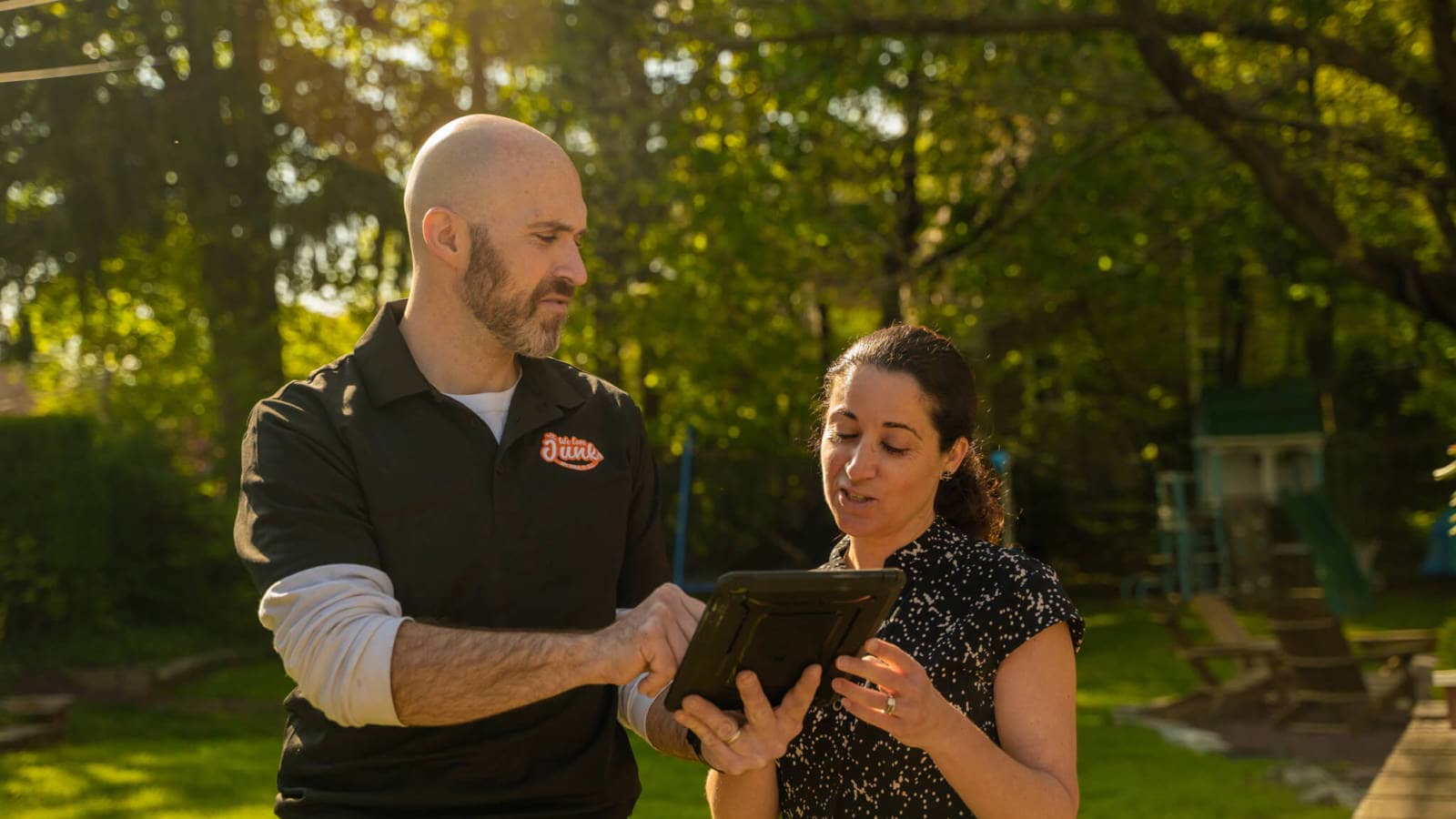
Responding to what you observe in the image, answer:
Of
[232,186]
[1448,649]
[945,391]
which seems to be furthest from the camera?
[232,186]

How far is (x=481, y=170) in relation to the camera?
3215 mm

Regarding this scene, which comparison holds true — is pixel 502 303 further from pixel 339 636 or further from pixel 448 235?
pixel 339 636

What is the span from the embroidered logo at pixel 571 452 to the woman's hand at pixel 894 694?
81 cm

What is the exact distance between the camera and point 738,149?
20.9m

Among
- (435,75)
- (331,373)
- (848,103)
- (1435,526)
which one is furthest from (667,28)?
(1435,526)

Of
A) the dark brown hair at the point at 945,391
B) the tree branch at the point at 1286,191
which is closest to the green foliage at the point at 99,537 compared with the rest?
the tree branch at the point at 1286,191

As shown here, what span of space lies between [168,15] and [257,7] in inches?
50.6

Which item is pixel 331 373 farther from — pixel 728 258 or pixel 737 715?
pixel 728 258

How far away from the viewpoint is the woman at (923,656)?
2.86 m

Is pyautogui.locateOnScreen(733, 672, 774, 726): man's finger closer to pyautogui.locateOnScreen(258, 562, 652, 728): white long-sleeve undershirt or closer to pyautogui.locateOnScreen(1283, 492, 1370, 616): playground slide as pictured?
pyautogui.locateOnScreen(258, 562, 652, 728): white long-sleeve undershirt

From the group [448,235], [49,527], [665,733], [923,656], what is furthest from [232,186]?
[923,656]

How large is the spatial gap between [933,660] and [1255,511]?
2439cm

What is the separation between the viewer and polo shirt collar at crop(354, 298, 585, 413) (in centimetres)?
319

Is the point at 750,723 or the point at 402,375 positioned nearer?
the point at 750,723
